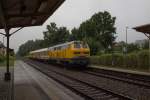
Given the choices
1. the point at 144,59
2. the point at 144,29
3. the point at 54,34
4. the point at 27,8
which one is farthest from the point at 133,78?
the point at 54,34

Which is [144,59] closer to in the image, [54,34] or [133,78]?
[133,78]

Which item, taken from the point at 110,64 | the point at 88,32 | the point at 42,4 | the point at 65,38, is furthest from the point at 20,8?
the point at 65,38

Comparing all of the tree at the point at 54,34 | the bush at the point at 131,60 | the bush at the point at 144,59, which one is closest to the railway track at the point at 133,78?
the bush at the point at 144,59

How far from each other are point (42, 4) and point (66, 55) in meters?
17.3

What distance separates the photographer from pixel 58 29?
120312mm

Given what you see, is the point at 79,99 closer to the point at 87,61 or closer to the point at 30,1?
the point at 30,1

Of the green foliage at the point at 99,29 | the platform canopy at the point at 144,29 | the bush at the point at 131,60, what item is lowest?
the bush at the point at 131,60

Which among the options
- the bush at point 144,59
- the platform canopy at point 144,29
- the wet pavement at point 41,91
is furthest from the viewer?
the bush at point 144,59

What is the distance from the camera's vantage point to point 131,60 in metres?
32.2

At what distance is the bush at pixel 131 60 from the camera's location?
29255mm

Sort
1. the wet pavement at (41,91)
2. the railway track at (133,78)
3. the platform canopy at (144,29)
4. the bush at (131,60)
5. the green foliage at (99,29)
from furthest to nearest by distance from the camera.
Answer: the green foliage at (99,29), the bush at (131,60), the platform canopy at (144,29), the railway track at (133,78), the wet pavement at (41,91)

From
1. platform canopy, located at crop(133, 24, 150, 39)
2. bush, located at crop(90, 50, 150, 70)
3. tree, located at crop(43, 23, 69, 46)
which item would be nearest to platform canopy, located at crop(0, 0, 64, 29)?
platform canopy, located at crop(133, 24, 150, 39)

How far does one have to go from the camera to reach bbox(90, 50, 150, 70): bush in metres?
29.3

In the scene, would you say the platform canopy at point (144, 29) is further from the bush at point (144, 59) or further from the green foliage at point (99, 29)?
the green foliage at point (99, 29)
